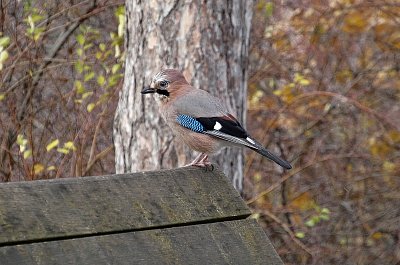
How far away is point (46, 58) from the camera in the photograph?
7703mm

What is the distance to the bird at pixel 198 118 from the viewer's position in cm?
497

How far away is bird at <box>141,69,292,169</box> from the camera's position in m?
4.97

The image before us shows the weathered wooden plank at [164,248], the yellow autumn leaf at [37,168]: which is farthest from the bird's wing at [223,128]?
the yellow autumn leaf at [37,168]

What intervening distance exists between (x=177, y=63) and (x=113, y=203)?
371 cm

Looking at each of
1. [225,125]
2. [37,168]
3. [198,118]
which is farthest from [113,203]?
[37,168]

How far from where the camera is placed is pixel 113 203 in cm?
272

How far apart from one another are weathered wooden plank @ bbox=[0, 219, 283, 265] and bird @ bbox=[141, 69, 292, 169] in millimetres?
1910

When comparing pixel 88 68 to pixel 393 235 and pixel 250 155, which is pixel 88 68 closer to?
pixel 250 155

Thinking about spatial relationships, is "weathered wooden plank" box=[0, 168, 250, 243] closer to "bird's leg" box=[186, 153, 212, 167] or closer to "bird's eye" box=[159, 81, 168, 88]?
"bird's leg" box=[186, 153, 212, 167]

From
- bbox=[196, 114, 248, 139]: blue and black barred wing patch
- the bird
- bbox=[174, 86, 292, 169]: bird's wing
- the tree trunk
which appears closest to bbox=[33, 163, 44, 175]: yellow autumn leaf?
the tree trunk

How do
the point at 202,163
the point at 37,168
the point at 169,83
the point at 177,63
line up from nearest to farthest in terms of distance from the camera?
the point at 202,163, the point at 169,83, the point at 177,63, the point at 37,168

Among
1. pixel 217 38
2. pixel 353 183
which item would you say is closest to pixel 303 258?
pixel 353 183

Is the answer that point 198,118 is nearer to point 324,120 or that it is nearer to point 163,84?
point 163,84

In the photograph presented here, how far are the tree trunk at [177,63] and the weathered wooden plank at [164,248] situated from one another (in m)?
3.42
